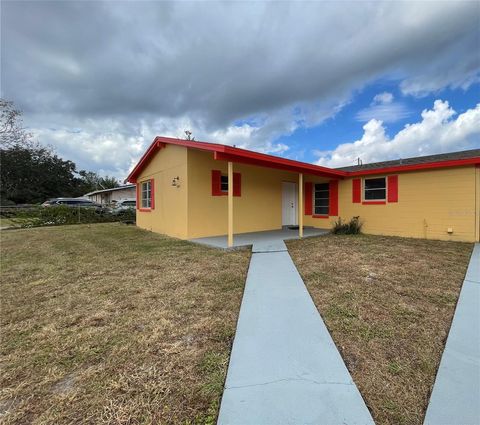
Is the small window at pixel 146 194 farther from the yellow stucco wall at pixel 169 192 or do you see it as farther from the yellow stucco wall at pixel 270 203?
the yellow stucco wall at pixel 270 203

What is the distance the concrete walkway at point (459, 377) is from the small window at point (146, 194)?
1095 cm

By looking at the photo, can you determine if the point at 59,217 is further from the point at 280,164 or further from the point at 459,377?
the point at 459,377

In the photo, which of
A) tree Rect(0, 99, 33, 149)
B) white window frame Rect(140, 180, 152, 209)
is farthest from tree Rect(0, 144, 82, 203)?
white window frame Rect(140, 180, 152, 209)

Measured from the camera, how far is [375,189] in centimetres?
977

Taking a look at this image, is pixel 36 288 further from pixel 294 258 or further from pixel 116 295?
pixel 294 258

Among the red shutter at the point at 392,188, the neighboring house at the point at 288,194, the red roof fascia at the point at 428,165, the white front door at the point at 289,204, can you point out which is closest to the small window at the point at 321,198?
the neighboring house at the point at 288,194

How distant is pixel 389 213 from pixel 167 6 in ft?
31.9

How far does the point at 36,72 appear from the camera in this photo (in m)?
9.84

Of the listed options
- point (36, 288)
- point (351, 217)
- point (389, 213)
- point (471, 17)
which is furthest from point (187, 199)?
point (471, 17)

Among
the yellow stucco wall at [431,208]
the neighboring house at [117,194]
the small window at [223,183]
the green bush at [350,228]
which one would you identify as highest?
the neighboring house at [117,194]

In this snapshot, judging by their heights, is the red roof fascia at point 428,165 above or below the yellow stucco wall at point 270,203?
above

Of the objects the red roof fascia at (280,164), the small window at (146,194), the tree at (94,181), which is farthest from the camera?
the tree at (94,181)

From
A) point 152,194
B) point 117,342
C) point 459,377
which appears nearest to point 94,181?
point 152,194

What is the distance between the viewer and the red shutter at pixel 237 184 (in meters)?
9.25
